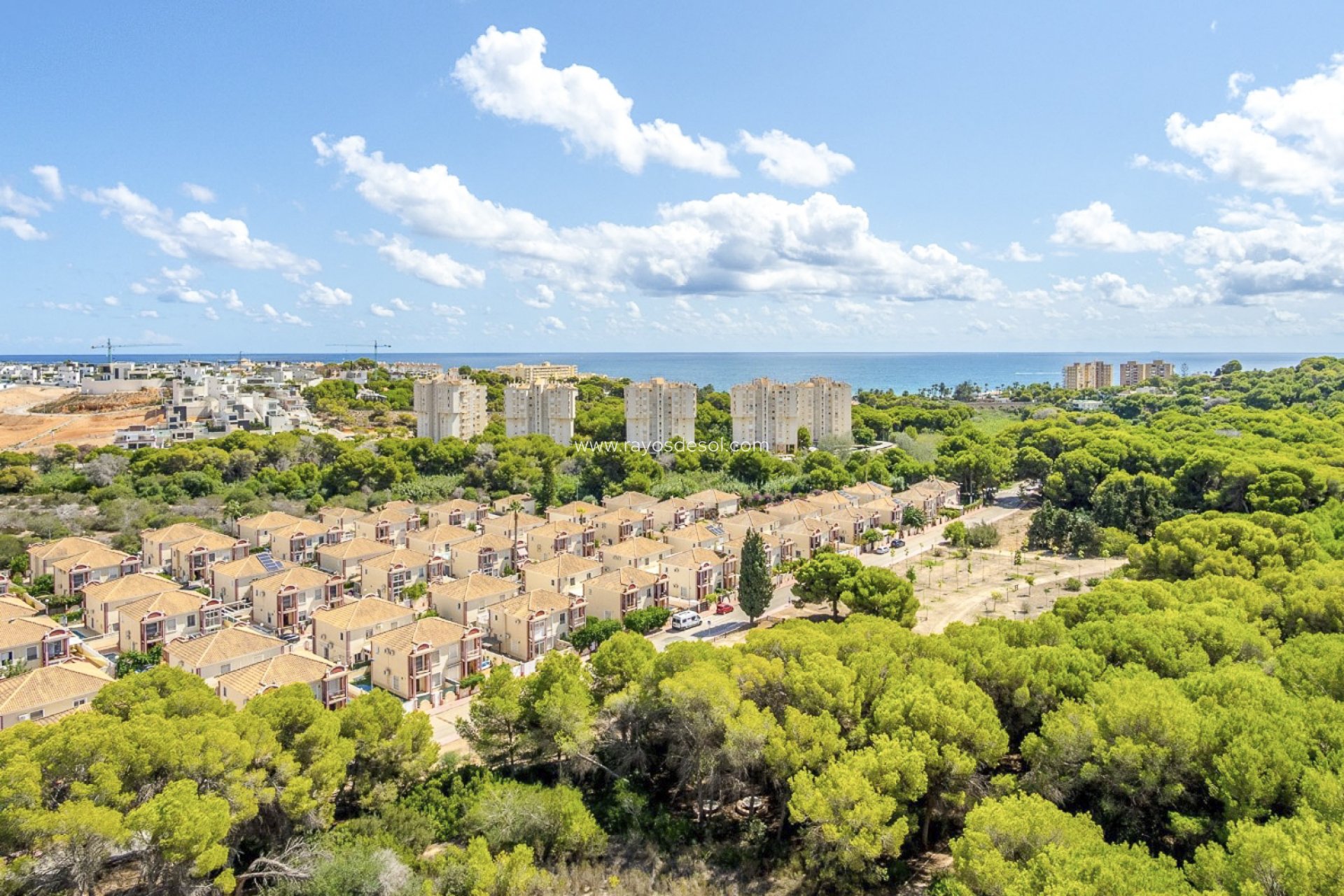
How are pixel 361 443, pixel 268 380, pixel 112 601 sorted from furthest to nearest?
pixel 268 380, pixel 361 443, pixel 112 601

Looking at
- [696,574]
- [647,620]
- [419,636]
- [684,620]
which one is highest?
[419,636]

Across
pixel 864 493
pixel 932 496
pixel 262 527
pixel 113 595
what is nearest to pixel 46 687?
pixel 113 595

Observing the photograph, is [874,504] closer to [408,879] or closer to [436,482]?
[436,482]

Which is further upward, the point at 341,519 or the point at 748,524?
the point at 341,519

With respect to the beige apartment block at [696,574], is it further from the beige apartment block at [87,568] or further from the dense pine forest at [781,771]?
the beige apartment block at [87,568]

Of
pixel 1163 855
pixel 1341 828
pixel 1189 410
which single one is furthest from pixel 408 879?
pixel 1189 410

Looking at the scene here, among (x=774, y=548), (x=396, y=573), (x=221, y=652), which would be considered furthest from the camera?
(x=774, y=548)

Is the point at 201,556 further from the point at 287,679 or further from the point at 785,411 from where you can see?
the point at 785,411
